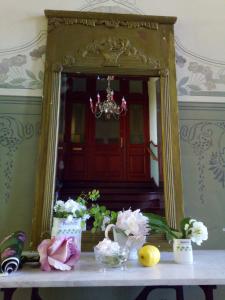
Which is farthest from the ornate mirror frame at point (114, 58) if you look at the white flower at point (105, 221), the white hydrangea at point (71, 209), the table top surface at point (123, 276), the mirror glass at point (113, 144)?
the table top surface at point (123, 276)

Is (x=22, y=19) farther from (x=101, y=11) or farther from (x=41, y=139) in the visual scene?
(x=41, y=139)

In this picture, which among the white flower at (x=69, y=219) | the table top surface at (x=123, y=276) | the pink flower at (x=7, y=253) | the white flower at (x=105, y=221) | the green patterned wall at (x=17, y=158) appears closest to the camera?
the table top surface at (x=123, y=276)

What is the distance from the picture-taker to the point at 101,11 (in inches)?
76.1

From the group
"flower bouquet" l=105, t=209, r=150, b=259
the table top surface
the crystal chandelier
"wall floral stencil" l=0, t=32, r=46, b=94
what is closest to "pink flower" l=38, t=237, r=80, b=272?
the table top surface

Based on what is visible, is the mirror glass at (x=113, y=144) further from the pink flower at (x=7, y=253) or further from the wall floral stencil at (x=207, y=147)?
the pink flower at (x=7, y=253)

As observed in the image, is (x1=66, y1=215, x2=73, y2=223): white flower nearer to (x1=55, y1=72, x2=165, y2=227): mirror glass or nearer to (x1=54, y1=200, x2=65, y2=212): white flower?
(x1=54, y1=200, x2=65, y2=212): white flower

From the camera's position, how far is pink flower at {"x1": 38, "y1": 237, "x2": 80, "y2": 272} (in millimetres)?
1104

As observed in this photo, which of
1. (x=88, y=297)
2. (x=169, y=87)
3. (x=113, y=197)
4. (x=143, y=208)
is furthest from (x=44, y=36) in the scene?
(x=88, y=297)

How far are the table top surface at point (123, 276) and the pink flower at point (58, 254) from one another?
0.09 ft

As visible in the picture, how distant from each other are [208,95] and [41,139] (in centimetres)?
117

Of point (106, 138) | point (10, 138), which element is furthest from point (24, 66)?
point (106, 138)

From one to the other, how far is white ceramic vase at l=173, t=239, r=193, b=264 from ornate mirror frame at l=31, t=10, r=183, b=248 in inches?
14.1

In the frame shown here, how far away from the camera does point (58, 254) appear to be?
112 cm

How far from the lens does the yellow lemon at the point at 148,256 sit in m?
1.19
